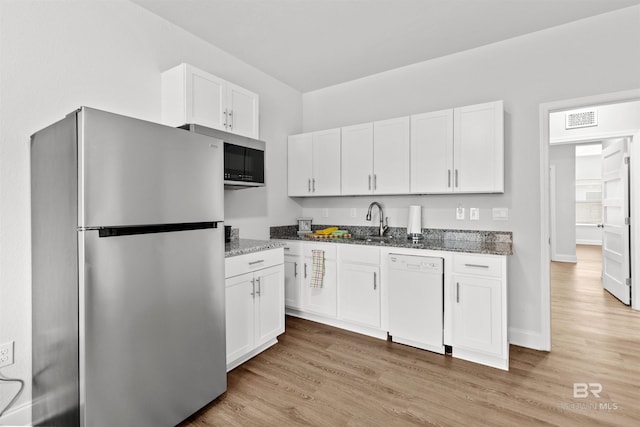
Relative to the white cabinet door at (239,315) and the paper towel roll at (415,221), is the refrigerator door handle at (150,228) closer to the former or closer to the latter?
the white cabinet door at (239,315)

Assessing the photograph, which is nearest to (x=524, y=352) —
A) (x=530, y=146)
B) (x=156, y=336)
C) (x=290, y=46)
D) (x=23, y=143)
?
(x=530, y=146)

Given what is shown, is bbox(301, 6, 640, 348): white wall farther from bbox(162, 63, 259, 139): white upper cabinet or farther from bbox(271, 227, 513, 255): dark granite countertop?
bbox(162, 63, 259, 139): white upper cabinet

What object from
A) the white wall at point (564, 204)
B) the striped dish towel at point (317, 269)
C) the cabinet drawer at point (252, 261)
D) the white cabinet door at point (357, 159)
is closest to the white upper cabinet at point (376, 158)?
the white cabinet door at point (357, 159)

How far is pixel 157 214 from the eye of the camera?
1.58m

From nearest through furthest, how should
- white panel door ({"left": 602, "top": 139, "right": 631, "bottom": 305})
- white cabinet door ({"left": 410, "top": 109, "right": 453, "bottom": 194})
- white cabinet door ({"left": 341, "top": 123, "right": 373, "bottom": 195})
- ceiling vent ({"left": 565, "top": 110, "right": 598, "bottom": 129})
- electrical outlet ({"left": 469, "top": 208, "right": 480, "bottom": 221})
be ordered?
1. white cabinet door ({"left": 410, "top": 109, "right": 453, "bottom": 194})
2. electrical outlet ({"left": 469, "top": 208, "right": 480, "bottom": 221})
3. white cabinet door ({"left": 341, "top": 123, "right": 373, "bottom": 195})
4. white panel door ({"left": 602, "top": 139, "right": 631, "bottom": 305})
5. ceiling vent ({"left": 565, "top": 110, "right": 598, "bottom": 129})

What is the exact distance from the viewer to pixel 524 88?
2.76m

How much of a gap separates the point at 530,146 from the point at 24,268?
12.3ft

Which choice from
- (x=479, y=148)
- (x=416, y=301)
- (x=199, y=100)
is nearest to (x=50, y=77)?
(x=199, y=100)

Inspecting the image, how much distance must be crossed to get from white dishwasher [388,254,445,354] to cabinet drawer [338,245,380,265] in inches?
6.4

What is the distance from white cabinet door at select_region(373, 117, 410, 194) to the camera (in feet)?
10.0

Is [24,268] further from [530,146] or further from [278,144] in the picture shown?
[530,146]

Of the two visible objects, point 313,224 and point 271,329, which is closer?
point 271,329

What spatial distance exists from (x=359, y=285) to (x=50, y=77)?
273 centimetres

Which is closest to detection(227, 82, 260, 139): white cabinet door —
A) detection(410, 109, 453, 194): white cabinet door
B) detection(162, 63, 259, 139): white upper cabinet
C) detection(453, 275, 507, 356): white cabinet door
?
detection(162, 63, 259, 139): white upper cabinet
